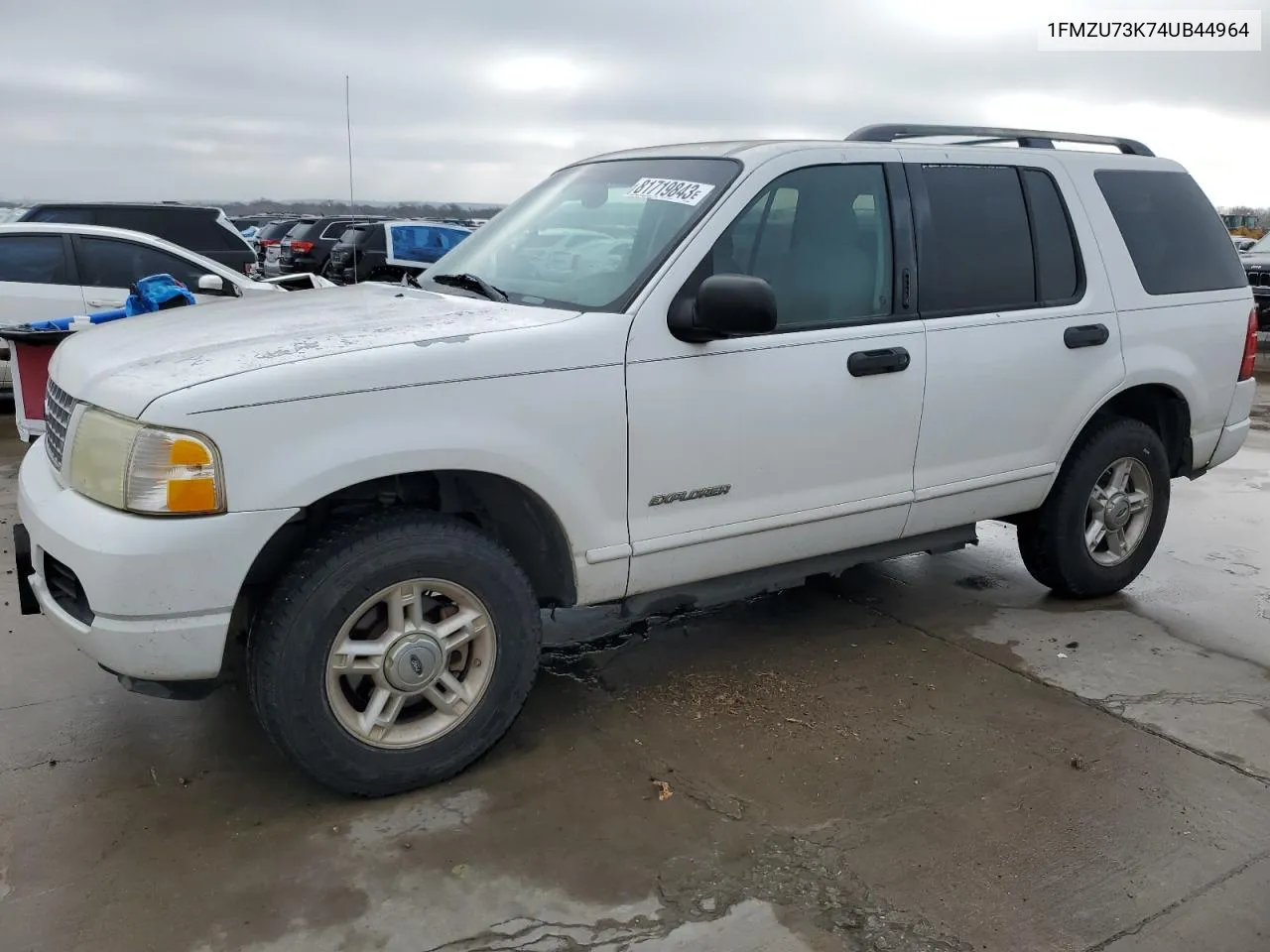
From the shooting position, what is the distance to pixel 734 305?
3256 mm

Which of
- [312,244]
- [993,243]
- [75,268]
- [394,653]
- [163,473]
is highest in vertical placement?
[993,243]

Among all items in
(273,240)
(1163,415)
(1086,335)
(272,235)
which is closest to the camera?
(1086,335)

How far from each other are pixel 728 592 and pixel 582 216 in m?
1.48

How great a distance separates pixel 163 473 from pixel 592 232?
179 centimetres

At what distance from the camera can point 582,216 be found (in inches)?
159

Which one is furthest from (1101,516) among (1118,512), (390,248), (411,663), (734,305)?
(390,248)

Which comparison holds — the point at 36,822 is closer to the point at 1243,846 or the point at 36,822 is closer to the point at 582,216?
the point at 582,216

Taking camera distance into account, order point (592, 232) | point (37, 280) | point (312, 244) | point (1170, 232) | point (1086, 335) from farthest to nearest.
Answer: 1. point (312, 244)
2. point (37, 280)
3. point (1170, 232)
4. point (1086, 335)
5. point (592, 232)

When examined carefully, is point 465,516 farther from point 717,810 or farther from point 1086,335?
point 1086,335

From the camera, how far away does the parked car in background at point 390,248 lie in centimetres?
1856

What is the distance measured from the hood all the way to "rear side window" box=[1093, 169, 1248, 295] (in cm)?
272

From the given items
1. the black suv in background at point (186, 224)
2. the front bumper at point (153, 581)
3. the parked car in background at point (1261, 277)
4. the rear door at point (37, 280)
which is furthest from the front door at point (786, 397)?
the parked car in background at point (1261, 277)

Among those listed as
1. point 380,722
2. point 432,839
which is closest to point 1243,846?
point 432,839

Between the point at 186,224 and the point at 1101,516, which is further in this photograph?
the point at 186,224
